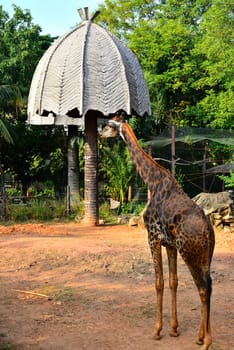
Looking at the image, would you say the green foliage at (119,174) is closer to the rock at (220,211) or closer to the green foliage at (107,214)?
the green foliage at (107,214)

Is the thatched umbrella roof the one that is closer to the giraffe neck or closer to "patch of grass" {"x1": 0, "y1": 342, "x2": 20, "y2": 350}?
the giraffe neck

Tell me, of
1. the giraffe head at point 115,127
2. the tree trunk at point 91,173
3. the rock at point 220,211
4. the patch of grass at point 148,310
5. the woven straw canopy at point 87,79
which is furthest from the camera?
the tree trunk at point 91,173

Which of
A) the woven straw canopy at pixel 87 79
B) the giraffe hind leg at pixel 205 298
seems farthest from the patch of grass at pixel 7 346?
the woven straw canopy at pixel 87 79

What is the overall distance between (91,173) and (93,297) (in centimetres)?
806

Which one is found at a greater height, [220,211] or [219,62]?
[219,62]

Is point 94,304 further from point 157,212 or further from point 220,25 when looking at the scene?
point 220,25

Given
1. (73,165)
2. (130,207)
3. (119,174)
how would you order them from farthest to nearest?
(73,165)
(119,174)
(130,207)

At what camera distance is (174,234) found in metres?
4.82

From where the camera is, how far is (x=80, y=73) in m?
13.3

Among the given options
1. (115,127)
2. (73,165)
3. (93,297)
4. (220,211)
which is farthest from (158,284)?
(73,165)

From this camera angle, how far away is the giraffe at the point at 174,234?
4.57 m

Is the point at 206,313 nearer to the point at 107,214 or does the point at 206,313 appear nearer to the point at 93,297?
the point at 93,297

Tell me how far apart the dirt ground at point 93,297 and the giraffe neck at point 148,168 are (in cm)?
167

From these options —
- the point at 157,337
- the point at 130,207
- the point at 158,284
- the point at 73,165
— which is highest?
the point at 73,165
